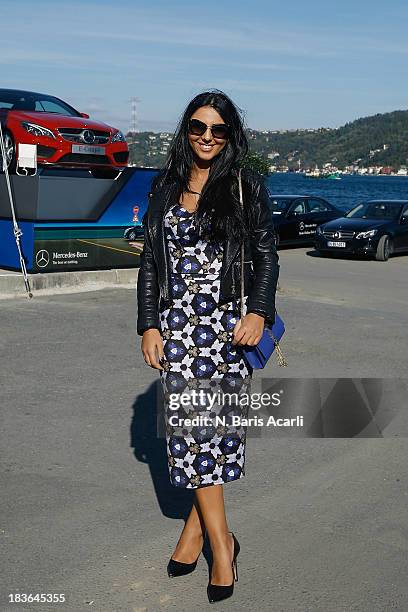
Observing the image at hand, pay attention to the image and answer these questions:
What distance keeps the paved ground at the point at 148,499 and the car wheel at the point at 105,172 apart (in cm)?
595

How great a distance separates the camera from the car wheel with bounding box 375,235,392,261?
18.5 meters

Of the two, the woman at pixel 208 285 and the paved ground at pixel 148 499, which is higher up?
the woman at pixel 208 285

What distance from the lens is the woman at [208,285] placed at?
3430 millimetres

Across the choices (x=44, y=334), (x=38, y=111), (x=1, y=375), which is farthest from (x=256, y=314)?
(x=38, y=111)

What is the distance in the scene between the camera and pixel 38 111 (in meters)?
13.6

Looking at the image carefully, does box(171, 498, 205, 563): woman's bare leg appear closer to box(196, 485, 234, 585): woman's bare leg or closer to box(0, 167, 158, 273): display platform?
box(196, 485, 234, 585): woman's bare leg

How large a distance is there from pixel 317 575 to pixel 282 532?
0.48 meters

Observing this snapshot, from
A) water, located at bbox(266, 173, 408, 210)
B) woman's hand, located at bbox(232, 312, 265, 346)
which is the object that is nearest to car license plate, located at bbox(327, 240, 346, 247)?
woman's hand, located at bbox(232, 312, 265, 346)

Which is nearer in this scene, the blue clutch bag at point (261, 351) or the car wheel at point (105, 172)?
the blue clutch bag at point (261, 351)

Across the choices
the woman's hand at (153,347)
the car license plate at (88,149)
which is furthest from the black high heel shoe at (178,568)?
the car license plate at (88,149)

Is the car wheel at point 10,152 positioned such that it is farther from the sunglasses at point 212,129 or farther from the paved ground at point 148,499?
the sunglasses at point 212,129

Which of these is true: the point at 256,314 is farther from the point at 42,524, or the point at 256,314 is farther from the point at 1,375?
the point at 1,375

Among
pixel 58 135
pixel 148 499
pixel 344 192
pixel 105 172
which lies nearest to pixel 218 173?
pixel 148 499

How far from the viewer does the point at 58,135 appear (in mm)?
12945
